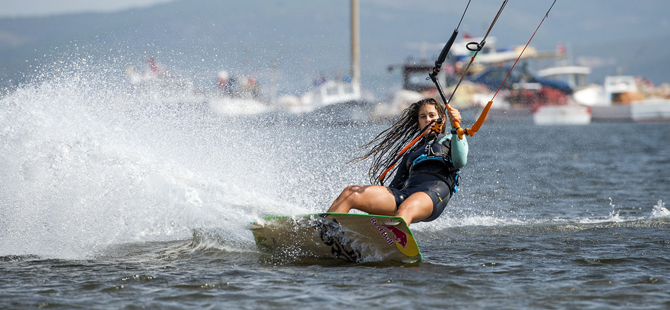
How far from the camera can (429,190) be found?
670 cm

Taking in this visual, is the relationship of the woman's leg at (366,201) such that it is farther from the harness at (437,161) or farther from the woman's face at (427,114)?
the woman's face at (427,114)

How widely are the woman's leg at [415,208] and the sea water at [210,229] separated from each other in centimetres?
46

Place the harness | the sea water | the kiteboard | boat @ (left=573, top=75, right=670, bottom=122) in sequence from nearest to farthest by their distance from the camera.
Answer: the sea water < the kiteboard < the harness < boat @ (left=573, top=75, right=670, bottom=122)

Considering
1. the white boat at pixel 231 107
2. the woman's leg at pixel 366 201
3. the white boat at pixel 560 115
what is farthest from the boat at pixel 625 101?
the woman's leg at pixel 366 201

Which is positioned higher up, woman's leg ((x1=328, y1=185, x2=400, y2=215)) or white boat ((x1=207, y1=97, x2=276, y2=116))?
white boat ((x1=207, y1=97, x2=276, y2=116))

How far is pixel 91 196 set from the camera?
24.5 ft

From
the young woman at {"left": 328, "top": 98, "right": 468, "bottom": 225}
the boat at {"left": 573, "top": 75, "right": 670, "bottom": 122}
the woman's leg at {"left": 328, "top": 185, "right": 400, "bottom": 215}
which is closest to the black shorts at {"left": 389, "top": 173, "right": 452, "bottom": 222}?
the young woman at {"left": 328, "top": 98, "right": 468, "bottom": 225}

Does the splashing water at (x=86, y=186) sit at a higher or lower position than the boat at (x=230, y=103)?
lower

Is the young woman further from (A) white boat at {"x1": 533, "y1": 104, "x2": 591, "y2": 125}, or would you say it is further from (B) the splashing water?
(A) white boat at {"x1": 533, "y1": 104, "x2": 591, "y2": 125}

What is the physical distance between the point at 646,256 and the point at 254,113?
6699mm

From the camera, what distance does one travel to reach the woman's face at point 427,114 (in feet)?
23.9

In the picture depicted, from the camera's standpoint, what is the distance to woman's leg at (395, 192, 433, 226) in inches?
252

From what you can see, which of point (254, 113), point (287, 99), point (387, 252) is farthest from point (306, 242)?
point (287, 99)

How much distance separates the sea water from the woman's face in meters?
1.34
